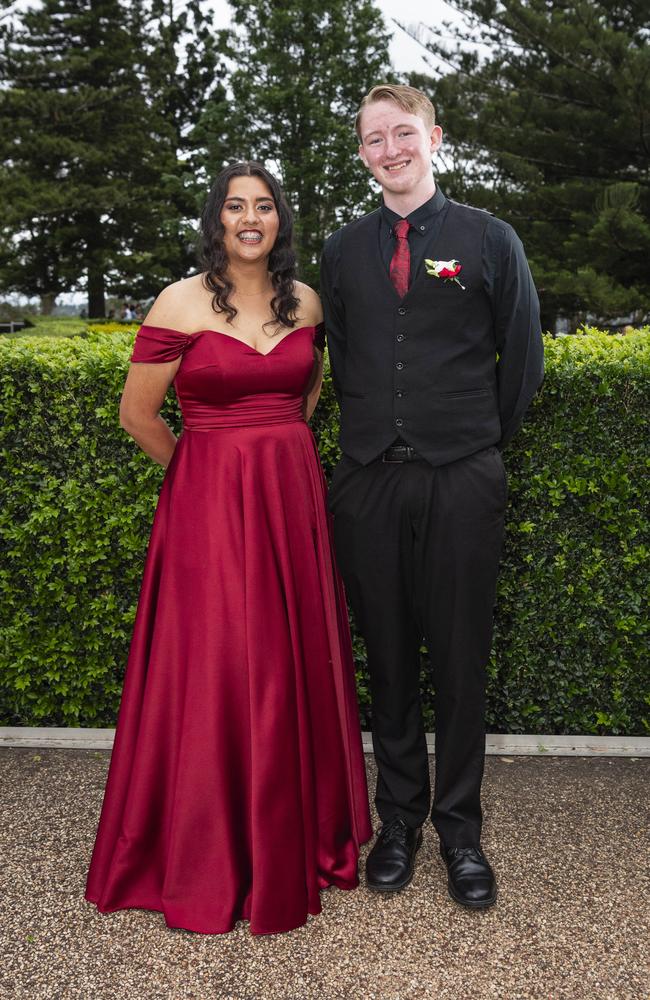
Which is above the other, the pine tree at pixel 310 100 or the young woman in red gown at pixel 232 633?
the pine tree at pixel 310 100

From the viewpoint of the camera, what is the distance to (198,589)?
285 centimetres

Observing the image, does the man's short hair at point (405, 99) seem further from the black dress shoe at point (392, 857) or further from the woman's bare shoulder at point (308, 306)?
the black dress shoe at point (392, 857)

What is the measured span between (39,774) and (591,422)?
268 centimetres

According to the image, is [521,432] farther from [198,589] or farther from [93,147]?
[93,147]

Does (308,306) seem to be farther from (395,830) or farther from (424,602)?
(395,830)

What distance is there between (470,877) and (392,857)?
26cm

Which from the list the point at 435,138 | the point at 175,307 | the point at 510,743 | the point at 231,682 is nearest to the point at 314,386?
the point at 175,307

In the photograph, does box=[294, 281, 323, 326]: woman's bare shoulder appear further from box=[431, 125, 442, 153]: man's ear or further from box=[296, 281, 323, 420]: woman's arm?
box=[431, 125, 442, 153]: man's ear

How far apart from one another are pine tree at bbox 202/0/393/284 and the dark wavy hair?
81.3 feet

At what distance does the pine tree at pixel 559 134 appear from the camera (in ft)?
59.0

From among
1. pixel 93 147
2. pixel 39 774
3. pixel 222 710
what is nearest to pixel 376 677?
pixel 222 710

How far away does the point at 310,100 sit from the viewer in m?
28.0

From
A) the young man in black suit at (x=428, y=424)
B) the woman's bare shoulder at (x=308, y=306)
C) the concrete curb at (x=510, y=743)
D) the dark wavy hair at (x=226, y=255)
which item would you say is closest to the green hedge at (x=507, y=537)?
the concrete curb at (x=510, y=743)

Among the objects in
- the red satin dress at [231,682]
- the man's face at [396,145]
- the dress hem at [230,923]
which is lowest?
the dress hem at [230,923]
